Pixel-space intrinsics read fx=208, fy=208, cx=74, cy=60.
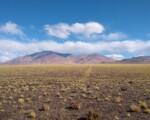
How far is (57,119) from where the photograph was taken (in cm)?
1128

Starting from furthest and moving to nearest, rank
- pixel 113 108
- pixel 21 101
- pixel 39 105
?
pixel 21 101
pixel 39 105
pixel 113 108

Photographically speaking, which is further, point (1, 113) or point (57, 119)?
point (1, 113)

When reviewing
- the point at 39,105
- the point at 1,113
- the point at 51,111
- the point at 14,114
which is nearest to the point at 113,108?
the point at 51,111

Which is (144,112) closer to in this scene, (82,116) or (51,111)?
(82,116)

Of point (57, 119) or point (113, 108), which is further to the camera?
point (113, 108)

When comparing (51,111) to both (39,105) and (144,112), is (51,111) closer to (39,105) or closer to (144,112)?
(39,105)

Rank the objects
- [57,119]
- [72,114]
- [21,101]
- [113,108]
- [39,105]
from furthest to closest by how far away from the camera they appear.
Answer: [21,101], [39,105], [113,108], [72,114], [57,119]

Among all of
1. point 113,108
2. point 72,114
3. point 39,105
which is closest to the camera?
point 72,114

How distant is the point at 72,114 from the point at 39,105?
3.30 metres

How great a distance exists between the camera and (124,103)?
48.6 feet

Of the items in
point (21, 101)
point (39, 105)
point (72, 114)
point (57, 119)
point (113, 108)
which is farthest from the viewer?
point (21, 101)

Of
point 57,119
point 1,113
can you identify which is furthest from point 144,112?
point 1,113

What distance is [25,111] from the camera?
42.5 ft

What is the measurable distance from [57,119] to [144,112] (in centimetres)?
512
